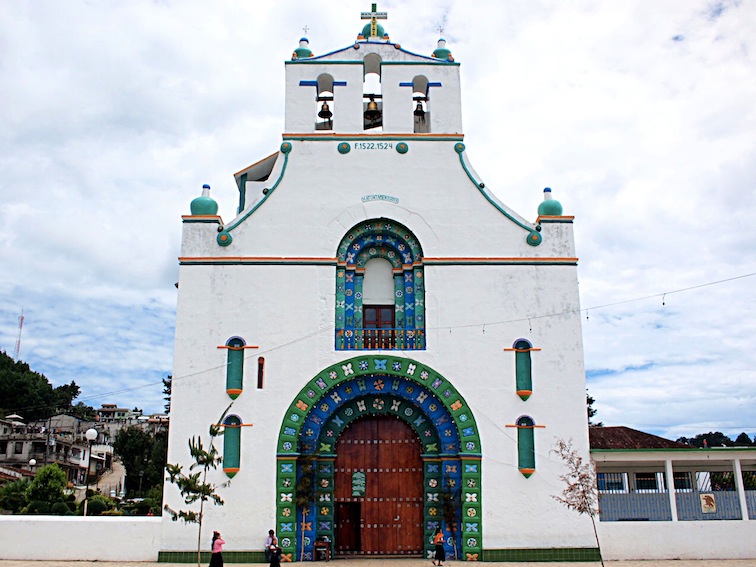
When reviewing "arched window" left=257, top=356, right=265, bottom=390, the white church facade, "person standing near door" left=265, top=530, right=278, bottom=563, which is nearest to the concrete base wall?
the white church facade

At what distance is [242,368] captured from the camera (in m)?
18.2

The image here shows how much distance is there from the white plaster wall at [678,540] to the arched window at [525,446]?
6.86 feet

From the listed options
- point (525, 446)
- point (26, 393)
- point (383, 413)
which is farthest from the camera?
point (26, 393)

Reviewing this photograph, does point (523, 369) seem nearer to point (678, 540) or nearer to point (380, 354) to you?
point (380, 354)

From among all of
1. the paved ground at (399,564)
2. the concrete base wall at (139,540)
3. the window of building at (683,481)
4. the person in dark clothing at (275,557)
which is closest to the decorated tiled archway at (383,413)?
the paved ground at (399,564)

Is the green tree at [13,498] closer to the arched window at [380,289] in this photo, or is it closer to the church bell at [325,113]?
the arched window at [380,289]

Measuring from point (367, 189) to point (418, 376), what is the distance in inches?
203

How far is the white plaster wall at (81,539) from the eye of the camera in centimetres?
1733

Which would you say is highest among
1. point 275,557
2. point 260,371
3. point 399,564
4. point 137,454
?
point 260,371

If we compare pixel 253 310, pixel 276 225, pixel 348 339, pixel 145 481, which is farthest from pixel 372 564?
pixel 145 481

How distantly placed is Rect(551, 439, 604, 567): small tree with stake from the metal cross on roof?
1263 cm

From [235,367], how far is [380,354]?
362 cm

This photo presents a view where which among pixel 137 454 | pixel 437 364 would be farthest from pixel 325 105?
pixel 137 454

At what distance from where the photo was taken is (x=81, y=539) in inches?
684
